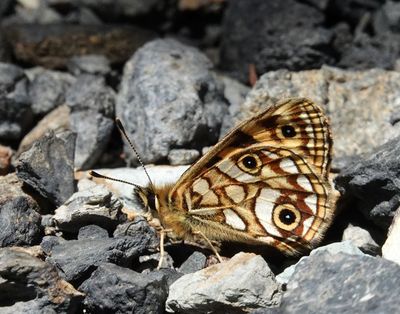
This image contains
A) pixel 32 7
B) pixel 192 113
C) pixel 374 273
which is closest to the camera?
pixel 374 273

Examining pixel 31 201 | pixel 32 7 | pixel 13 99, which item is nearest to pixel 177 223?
pixel 31 201

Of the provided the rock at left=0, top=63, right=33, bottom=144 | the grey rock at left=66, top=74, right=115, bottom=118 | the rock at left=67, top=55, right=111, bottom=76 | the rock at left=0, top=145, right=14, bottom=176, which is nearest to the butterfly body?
the rock at left=0, top=145, right=14, bottom=176

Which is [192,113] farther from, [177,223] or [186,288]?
[186,288]

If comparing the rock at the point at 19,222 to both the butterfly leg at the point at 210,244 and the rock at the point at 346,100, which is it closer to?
the butterfly leg at the point at 210,244

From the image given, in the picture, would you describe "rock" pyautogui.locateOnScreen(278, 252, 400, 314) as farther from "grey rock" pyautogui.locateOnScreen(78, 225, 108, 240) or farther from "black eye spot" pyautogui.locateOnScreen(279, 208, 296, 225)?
"grey rock" pyautogui.locateOnScreen(78, 225, 108, 240)

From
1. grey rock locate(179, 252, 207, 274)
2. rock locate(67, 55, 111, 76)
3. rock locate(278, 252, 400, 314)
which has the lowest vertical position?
grey rock locate(179, 252, 207, 274)

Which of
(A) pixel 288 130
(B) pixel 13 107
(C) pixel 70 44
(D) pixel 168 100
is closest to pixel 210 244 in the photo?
(A) pixel 288 130
